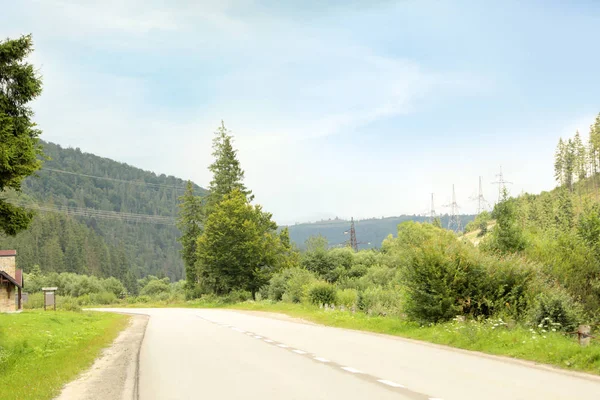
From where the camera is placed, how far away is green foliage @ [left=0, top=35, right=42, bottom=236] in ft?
54.0

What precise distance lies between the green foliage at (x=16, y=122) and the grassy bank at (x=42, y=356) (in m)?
3.81

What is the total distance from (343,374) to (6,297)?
52188 millimetres

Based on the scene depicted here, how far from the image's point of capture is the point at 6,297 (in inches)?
2151

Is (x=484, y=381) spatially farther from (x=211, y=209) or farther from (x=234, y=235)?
(x=211, y=209)

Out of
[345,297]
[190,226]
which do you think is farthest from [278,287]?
[190,226]

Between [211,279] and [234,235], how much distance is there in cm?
699

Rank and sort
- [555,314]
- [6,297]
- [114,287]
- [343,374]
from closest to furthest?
[343,374] < [555,314] < [6,297] < [114,287]

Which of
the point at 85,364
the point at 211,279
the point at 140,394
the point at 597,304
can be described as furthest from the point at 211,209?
the point at 140,394

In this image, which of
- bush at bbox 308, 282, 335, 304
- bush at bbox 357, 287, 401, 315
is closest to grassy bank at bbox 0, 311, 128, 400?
bush at bbox 357, 287, 401, 315

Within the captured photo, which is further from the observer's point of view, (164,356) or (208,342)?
(208,342)

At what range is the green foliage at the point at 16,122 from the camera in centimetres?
1647

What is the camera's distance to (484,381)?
9.67m

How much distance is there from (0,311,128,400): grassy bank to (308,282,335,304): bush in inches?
519

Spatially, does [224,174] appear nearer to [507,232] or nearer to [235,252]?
[235,252]
